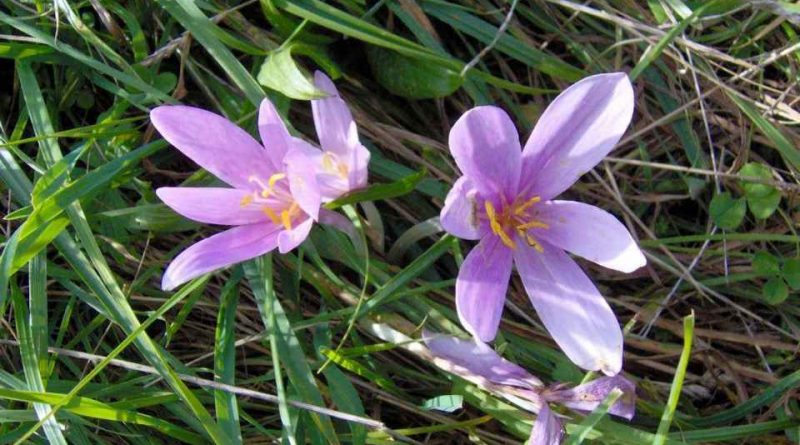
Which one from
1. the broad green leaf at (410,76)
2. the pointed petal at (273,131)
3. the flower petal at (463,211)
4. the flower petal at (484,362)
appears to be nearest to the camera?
the flower petal at (463,211)

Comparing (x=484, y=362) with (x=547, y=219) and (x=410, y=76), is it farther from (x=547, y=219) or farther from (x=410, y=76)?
(x=410, y=76)

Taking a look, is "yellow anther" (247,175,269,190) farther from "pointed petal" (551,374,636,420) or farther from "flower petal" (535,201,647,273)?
"pointed petal" (551,374,636,420)

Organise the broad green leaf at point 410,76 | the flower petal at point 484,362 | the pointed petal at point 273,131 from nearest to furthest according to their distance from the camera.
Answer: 1. the pointed petal at point 273,131
2. the flower petal at point 484,362
3. the broad green leaf at point 410,76

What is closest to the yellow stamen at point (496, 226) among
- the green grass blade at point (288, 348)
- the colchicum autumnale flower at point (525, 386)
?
the colchicum autumnale flower at point (525, 386)

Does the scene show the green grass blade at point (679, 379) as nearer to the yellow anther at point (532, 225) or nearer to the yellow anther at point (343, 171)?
the yellow anther at point (532, 225)

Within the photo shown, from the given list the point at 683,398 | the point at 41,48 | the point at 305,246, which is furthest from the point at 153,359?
the point at 683,398

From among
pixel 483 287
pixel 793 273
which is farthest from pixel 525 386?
pixel 793 273
